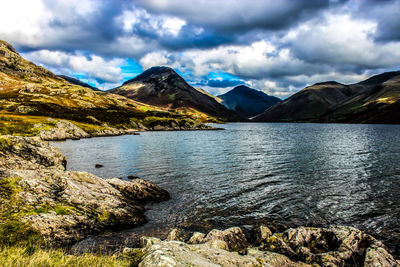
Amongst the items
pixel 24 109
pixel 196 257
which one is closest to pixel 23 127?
pixel 24 109

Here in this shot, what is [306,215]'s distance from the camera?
779 inches

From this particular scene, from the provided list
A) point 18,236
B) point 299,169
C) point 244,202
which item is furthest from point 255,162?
point 18,236

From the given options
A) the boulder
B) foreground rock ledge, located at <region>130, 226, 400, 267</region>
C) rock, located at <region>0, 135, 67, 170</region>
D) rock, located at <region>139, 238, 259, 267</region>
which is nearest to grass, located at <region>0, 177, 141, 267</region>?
rock, located at <region>139, 238, 259, 267</region>

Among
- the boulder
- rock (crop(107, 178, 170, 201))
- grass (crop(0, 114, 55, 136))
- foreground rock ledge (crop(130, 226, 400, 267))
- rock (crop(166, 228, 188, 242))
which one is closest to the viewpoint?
foreground rock ledge (crop(130, 226, 400, 267))

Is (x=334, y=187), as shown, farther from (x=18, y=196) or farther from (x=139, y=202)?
(x=18, y=196)

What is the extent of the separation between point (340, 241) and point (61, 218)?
1799 centimetres

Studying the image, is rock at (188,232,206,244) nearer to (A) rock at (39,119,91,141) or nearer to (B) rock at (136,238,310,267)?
(B) rock at (136,238,310,267)

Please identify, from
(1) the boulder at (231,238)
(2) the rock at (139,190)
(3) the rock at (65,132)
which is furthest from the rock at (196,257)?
(3) the rock at (65,132)

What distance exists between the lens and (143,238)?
43.8ft

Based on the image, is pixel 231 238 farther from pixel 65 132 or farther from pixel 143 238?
pixel 65 132

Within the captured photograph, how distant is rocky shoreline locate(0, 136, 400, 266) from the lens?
983cm

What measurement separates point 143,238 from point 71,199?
7.83m

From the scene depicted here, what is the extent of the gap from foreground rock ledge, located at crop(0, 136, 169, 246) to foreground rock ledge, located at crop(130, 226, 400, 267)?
5585 mm

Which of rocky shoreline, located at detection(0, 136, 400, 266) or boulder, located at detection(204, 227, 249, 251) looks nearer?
rocky shoreline, located at detection(0, 136, 400, 266)
